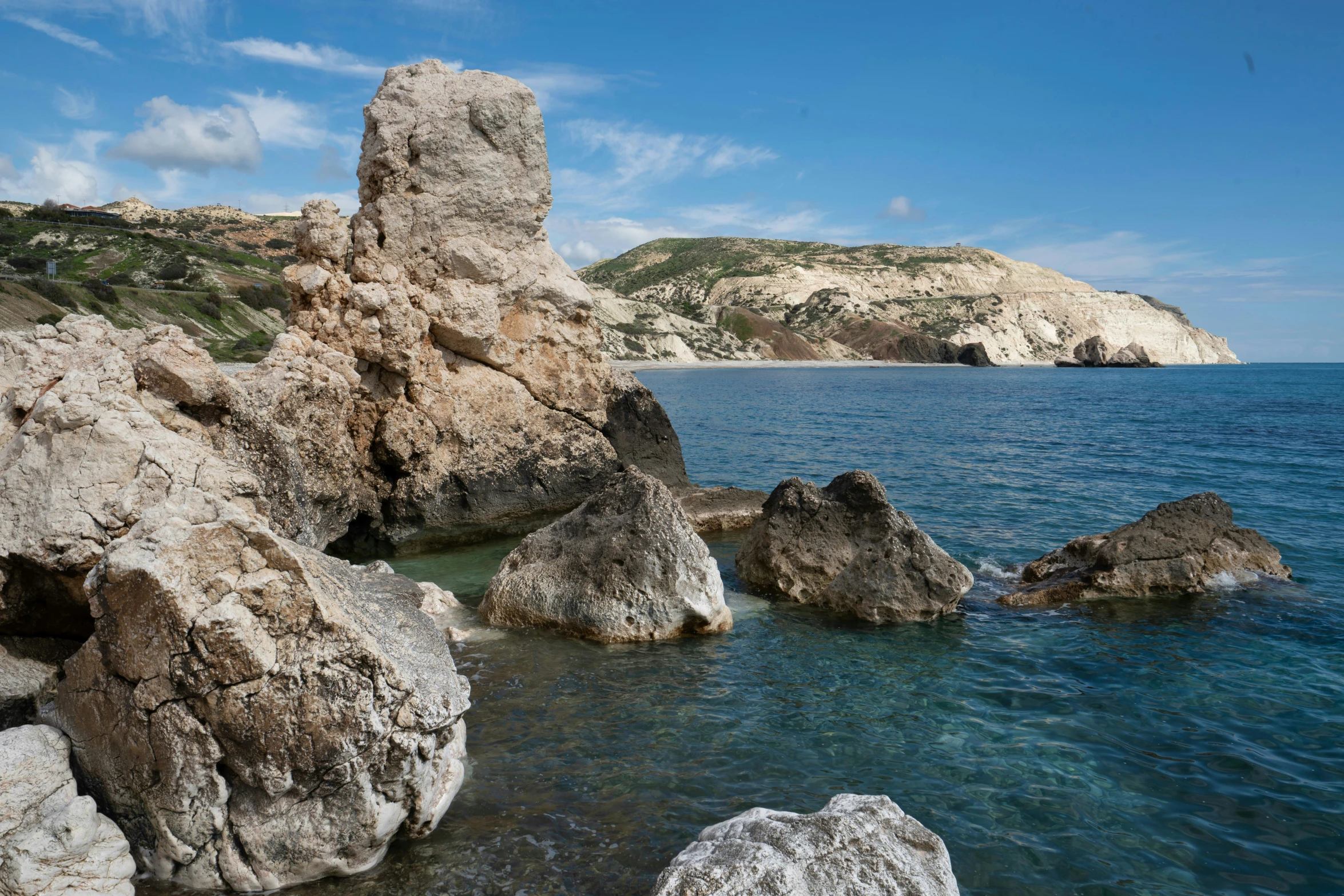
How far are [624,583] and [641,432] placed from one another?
Result: 25.9ft

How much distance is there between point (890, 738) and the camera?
8070 millimetres

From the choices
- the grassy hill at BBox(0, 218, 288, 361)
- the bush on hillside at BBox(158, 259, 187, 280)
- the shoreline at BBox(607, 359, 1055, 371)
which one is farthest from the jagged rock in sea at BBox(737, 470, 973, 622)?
the shoreline at BBox(607, 359, 1055, 371)

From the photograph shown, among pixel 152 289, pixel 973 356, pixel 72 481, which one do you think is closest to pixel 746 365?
pixel 973 356

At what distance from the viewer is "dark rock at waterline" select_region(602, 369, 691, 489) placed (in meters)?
18.0

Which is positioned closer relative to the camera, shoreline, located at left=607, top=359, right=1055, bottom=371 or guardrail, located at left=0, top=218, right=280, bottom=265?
guardrail, located at left=0, top=218, right=280, bottom=265

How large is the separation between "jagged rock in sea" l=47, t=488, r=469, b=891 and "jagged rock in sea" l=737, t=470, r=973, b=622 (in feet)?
25.5

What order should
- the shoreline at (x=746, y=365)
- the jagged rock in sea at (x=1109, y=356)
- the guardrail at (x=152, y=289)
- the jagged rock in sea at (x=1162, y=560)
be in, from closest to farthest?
the jagged rock in sea at (x=1162, y=560) → the guardrail at (x=152, y=289) → the shoreline at (x=746, y=365) → the jagged rock in sea at (x=1109, y=356)

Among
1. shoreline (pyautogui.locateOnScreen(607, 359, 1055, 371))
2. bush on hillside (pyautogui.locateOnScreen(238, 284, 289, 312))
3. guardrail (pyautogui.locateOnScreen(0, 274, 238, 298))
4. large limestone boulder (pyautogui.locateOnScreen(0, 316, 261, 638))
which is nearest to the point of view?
large limestone boulder (pyautogui.locateOnScreen(0, 316, 261, 638))

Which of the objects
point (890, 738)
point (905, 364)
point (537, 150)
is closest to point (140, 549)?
point (890, 738)

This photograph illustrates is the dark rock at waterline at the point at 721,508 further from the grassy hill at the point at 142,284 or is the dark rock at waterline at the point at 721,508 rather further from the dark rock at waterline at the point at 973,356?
the dark rock at waterline at the point at 973,356

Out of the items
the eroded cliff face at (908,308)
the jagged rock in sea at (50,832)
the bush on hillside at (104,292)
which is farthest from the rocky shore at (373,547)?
the eroded cliff face at (908,308)

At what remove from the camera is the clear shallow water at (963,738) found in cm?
613

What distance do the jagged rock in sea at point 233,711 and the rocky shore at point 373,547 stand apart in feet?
0.07

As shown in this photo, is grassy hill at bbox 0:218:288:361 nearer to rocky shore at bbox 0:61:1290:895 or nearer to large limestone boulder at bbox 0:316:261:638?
rocky shore at bbox 0:61:1290:895
